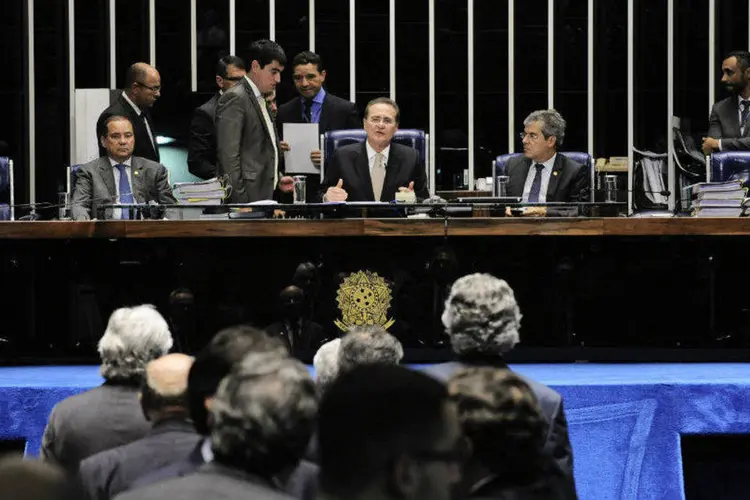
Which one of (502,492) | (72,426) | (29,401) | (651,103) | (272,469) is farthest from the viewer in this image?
(651,103)

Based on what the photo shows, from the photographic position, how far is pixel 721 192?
5.86m

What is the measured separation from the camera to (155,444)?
8.94 ft

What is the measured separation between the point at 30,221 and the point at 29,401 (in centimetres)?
99

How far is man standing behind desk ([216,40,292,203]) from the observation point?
22.6 feet

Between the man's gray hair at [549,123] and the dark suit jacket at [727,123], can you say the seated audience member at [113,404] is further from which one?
the dark suit jacket at [727,123]

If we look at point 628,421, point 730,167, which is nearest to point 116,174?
point 628,421

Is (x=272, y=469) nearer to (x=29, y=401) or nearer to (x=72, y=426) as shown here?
(x=72, y=426)

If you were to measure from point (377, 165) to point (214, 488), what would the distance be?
4751mm

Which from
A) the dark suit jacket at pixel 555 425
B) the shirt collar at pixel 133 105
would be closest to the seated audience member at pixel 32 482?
the dark suit jacket at pixel 555 425

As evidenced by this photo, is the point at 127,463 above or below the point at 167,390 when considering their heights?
below

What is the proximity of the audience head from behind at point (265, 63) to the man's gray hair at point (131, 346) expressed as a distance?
3671 millimetres

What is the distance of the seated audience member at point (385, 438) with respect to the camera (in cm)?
180

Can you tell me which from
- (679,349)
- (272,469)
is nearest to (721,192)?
(679,349)

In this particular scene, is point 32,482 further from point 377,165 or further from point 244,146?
point 244,146
